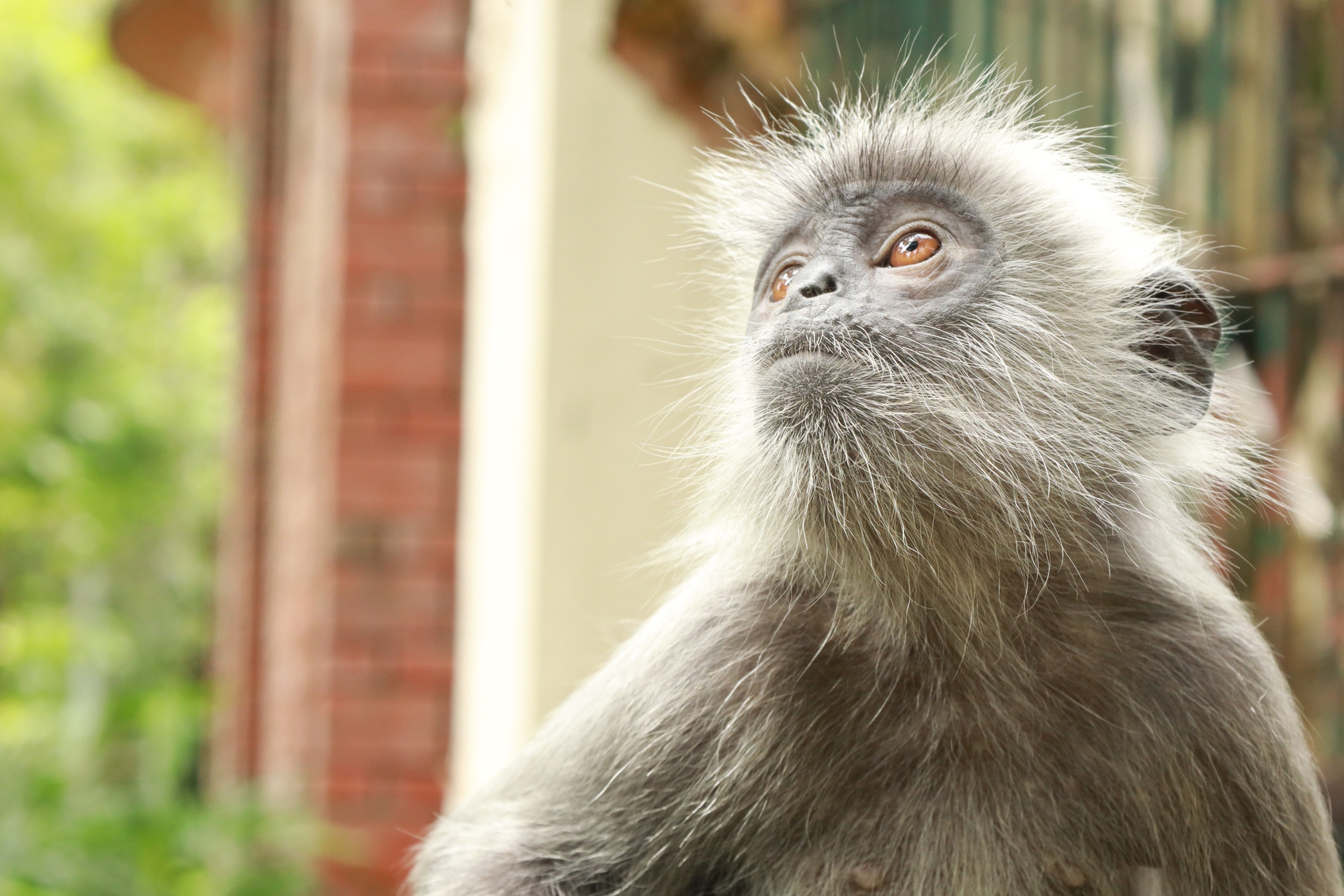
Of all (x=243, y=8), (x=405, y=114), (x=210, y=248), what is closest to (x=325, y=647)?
(x=405, y=114)

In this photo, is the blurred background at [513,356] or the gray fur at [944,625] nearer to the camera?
the gray fur at [944,625]

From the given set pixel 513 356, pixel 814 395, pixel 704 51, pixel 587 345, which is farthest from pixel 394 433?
pixel 814 395

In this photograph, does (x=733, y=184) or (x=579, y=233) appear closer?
(x=733, y=184)

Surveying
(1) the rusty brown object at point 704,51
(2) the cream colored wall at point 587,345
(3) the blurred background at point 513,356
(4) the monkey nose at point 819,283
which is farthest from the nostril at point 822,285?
(1) the rusty brown object at point 704,51

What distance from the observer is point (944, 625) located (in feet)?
7.20

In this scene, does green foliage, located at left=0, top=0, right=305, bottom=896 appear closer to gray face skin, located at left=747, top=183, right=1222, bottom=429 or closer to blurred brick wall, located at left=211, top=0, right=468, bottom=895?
blurred brick wall, located at left=211, top=0, right=468, bottom=895

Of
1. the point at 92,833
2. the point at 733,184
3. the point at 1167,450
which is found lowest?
the point at 92,833

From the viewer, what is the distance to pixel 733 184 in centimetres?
274

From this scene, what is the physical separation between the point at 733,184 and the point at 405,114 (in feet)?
9.10

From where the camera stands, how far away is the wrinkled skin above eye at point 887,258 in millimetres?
2135

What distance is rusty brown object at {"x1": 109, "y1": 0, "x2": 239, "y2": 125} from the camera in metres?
11.2

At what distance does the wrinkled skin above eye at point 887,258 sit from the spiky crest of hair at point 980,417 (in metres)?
0.02

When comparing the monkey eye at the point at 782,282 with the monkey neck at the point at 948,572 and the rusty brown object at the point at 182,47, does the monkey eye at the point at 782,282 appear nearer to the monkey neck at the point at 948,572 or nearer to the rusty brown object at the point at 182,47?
the monkey neck at the point at 948,572

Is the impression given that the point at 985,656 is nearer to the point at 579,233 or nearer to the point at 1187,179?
the point at 579,233
